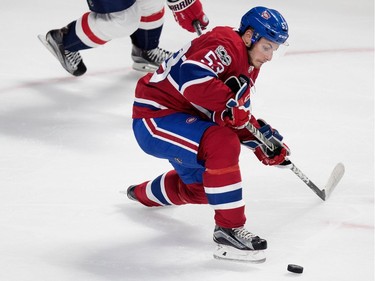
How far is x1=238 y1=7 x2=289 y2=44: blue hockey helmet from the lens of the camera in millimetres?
3008

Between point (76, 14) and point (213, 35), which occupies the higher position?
point (213, 35)

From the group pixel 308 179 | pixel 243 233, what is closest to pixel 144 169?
pixel 308 179

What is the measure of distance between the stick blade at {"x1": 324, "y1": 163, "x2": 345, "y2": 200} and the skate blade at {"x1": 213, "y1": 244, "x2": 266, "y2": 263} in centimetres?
61

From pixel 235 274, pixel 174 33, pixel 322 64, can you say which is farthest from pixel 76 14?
pixel 235 274

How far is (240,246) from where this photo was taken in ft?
9.65

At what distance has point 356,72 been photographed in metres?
4.88

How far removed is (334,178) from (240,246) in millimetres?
717

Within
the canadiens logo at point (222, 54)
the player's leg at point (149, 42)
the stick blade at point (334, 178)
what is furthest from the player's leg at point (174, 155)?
the player's leg at point (149, 42)

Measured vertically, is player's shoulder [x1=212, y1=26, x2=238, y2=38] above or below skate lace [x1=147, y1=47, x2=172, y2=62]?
above

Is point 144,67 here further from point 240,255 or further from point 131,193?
point 240,255

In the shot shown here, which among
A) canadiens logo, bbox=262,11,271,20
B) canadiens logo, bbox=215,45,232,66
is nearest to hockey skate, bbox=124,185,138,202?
canadiens logo, bbox=215,45,232,66

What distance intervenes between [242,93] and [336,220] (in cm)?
60

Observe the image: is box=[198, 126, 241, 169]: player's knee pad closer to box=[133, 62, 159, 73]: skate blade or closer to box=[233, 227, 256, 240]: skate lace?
box=[233, 227, 256, 240]: skate lace

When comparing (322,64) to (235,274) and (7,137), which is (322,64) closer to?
(7,137)
